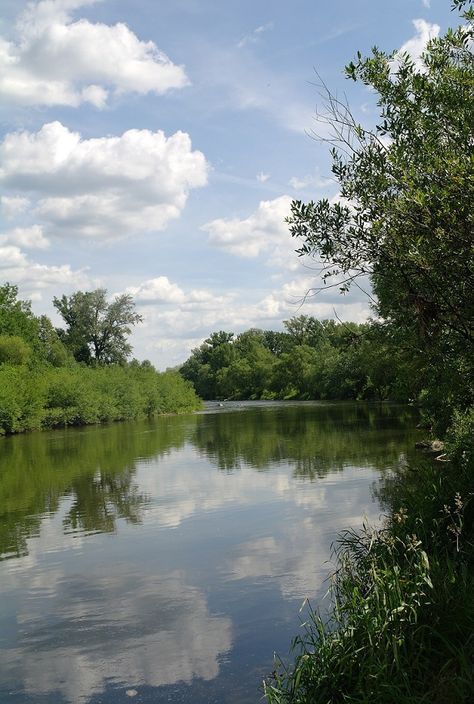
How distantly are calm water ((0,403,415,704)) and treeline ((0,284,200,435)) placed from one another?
23860mm

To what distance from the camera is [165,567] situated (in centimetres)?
1227

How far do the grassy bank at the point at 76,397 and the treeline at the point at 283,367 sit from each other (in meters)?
21.9

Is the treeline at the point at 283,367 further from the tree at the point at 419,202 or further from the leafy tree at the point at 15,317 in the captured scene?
the tree at the point at 419,202

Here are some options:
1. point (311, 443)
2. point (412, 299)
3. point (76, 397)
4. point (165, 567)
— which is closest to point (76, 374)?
point (76, 397)

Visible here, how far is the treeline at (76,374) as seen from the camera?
50500mm

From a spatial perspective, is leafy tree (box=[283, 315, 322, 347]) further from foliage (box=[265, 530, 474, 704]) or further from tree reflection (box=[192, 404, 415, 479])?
foliage (box=[265, 530, 474, 704])

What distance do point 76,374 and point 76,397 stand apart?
6.53 metres

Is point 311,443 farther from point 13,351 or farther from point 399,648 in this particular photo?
point 13,351

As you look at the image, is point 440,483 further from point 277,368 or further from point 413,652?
point 277,368

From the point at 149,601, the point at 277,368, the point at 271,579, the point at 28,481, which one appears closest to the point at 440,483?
the point at 271,579

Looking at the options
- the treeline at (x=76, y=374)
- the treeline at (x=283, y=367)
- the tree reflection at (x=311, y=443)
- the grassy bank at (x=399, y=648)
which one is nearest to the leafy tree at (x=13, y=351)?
the treeline at (x=76, y=374)

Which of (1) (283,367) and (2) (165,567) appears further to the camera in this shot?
(1) (283,367)

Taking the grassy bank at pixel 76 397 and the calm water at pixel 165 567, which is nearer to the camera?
the calm water at pixel 165 567

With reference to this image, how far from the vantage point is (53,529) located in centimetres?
1612
